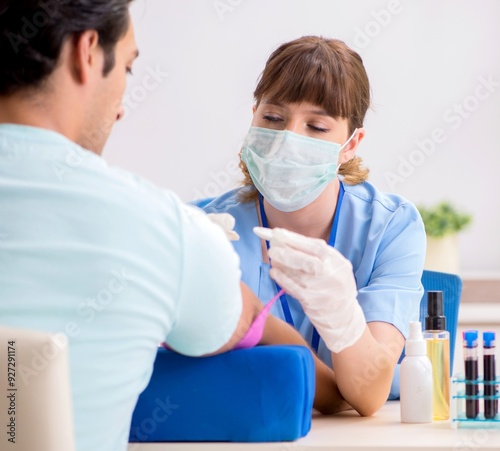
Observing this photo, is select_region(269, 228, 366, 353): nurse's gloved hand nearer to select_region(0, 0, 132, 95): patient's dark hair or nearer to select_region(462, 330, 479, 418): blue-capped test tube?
select_region(462, 330, 479, 418): blue-capped test tube

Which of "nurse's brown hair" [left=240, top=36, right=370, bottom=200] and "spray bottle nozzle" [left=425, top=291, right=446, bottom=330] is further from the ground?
"nurse's brown hair" [left=240, top=36, right=370, bottom=200]

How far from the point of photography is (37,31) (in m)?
1.03

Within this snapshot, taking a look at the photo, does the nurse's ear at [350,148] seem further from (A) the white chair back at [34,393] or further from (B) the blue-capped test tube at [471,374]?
(A) the white chair back at [34,393]

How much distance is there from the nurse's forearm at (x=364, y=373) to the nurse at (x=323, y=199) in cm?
5

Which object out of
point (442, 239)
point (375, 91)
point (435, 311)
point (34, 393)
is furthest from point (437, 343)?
point (375, 91)

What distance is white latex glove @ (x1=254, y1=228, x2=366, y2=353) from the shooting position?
49.2 inches

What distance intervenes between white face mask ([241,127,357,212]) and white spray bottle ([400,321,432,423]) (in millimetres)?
516

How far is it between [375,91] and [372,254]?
192 cm

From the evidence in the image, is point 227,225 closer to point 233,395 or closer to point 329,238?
point 233,395

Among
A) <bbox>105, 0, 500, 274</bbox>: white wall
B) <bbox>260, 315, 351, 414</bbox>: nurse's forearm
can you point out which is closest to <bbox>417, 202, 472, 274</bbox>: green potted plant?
<bbox>105, 0, 500, 274</bbox>: white wall

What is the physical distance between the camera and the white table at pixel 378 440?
3.88 feet

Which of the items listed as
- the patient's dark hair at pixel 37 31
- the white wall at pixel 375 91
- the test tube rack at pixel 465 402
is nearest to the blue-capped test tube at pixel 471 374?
the test tube rack at pixel 465 402

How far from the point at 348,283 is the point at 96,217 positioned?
17.9 inches

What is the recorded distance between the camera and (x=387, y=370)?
1482mm
